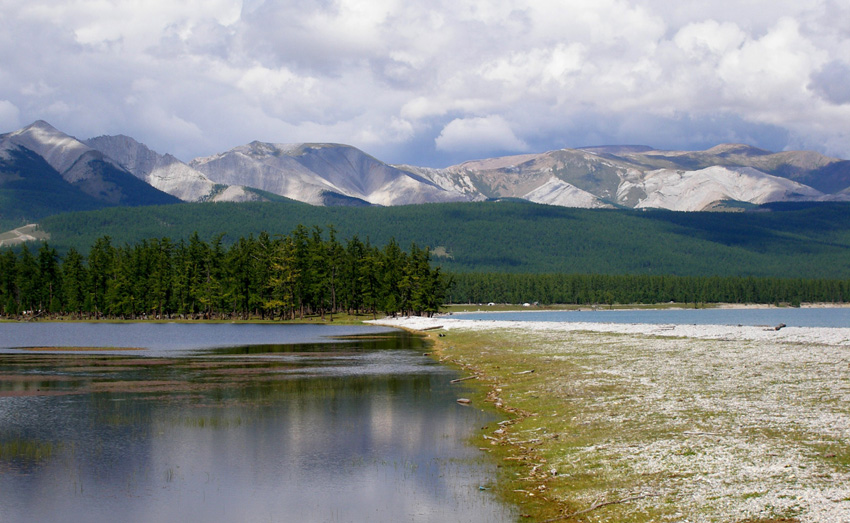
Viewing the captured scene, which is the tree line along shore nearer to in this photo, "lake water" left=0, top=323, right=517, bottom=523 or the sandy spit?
the sandy spit

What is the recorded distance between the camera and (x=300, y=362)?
58.9 m

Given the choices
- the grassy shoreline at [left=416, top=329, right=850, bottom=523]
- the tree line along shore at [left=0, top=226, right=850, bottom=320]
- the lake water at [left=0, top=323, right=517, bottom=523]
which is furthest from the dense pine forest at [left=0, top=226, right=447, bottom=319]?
the grassy shoreline at [left=416, top=329, right=850, bottom=523]

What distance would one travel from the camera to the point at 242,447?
2598cm

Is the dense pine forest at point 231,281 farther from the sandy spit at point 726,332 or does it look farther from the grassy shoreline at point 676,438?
the grassy shoreline at point 676,438

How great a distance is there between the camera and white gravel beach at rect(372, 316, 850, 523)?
54.6ft

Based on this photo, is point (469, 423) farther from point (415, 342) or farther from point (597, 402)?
point (415, 342)

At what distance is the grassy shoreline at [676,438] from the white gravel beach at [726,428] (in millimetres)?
48

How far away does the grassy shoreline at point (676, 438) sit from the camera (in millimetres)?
16906

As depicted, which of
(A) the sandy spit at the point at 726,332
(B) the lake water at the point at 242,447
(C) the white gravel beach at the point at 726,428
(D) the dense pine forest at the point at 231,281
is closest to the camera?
(C) the white gravel beach at the point at 726,428

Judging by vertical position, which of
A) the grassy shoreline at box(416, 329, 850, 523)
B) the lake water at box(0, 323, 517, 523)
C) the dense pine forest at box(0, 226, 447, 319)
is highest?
the dense pine forest at box(0, 226, 447, 319)

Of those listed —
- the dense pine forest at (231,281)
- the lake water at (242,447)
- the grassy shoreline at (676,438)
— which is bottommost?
the lake water at (242,447)

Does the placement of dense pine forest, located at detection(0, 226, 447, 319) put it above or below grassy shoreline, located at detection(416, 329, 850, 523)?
above

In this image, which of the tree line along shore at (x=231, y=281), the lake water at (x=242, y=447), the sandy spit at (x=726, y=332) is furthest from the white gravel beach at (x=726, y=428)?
the tree line along shore at (x=231, y=281)

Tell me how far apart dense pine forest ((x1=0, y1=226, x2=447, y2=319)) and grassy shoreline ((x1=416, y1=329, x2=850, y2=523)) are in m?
113
